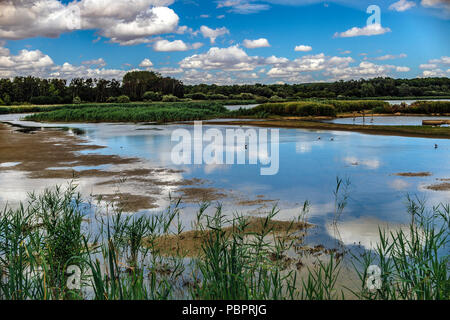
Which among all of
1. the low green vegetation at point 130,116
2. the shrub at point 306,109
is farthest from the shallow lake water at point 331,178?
the low green vegetation at point 130,116

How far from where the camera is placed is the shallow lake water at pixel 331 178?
8.06 metres

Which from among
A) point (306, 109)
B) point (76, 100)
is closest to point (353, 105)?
point (306, 109)

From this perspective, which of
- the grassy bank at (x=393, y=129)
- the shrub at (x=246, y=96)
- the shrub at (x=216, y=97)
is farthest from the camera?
the shrub at (x=216, y=97)

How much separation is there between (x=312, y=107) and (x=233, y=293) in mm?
37352

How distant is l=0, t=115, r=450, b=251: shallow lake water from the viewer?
806 centimetres

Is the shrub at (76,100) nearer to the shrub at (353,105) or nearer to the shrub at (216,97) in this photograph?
the shrub at (216,97)

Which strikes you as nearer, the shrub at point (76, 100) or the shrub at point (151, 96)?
the shrub at point (151, 96)

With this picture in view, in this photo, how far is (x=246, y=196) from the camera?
32.4 feet

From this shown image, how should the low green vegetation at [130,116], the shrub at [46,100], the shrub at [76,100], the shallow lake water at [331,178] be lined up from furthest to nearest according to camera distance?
1. the shrub at [46,100]
2. the shrub at [76,100]
3. the low green vegetation at [130,116]
4. the shallow lake water at [331,178]

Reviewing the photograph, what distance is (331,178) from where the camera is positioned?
1202 centimetres

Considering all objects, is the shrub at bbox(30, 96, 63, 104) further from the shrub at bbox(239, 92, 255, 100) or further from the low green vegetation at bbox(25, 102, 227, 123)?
the low green vegetation at bbox(25, 102, 227, 123)

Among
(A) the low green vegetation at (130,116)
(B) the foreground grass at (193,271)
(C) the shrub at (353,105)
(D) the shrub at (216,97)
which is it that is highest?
(D) the shrub at (216,97)

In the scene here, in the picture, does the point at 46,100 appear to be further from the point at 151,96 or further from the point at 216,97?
the point at 216,97

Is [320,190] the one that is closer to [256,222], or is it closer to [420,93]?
[256,222]
